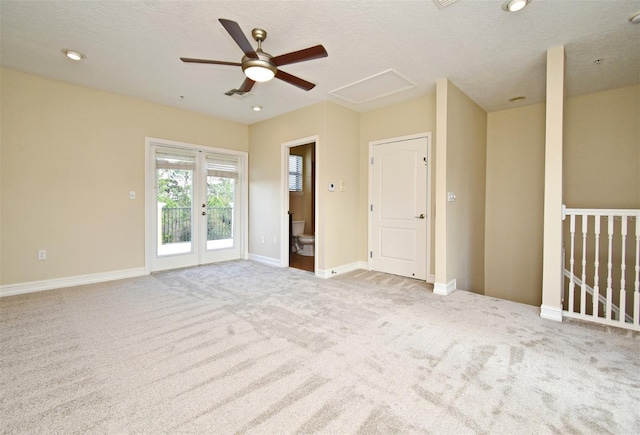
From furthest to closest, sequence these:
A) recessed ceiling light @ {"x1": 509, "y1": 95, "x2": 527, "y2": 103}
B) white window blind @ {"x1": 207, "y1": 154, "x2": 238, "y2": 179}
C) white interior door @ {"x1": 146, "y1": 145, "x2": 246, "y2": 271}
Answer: white window blind @ {"x1": 207, "y1": 154, "x2": 238, "y2": 179}
white interior door @ {"x1": 146, "y1": 145, "x2": 246, "y2": 271}
recessed ceiling light @ {"x1": 509, "y1": 95, "x2": 527, "y2": 103}

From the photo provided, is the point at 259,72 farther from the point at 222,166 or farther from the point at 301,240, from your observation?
the point at 301,240

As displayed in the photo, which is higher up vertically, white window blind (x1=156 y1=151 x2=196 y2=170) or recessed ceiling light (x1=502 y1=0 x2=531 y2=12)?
recessed ceiling light (x1=502 y1=0 x2=531 y2=12)

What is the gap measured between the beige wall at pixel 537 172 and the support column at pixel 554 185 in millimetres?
1373

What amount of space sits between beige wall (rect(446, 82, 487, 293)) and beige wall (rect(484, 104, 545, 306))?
0.59 ft

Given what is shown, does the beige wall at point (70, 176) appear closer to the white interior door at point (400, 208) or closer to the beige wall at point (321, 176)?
the beige wall at point (321, 176)

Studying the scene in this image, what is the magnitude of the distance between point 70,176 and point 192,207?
1.70m

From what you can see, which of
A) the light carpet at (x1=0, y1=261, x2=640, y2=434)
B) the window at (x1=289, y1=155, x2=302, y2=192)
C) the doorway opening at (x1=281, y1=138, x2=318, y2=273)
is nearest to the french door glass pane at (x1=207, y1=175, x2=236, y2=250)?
the doorway opening at (x1=281, y1=138, x2=318, y2=273)

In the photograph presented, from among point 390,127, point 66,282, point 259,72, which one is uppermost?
point 390,127

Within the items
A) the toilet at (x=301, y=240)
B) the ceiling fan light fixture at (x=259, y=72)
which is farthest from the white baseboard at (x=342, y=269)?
the ceiling fan light fixture at (x=259, y=72)

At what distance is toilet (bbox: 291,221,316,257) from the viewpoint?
19.7 ft

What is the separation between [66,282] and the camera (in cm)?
382

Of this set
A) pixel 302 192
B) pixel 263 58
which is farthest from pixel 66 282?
pixel 302 192

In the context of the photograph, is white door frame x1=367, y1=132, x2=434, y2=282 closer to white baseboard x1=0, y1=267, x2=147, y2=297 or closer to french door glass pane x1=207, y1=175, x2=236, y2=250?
french door glass pane x1=207, y1=175, x2=236, y2=250

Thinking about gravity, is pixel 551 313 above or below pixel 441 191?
below
